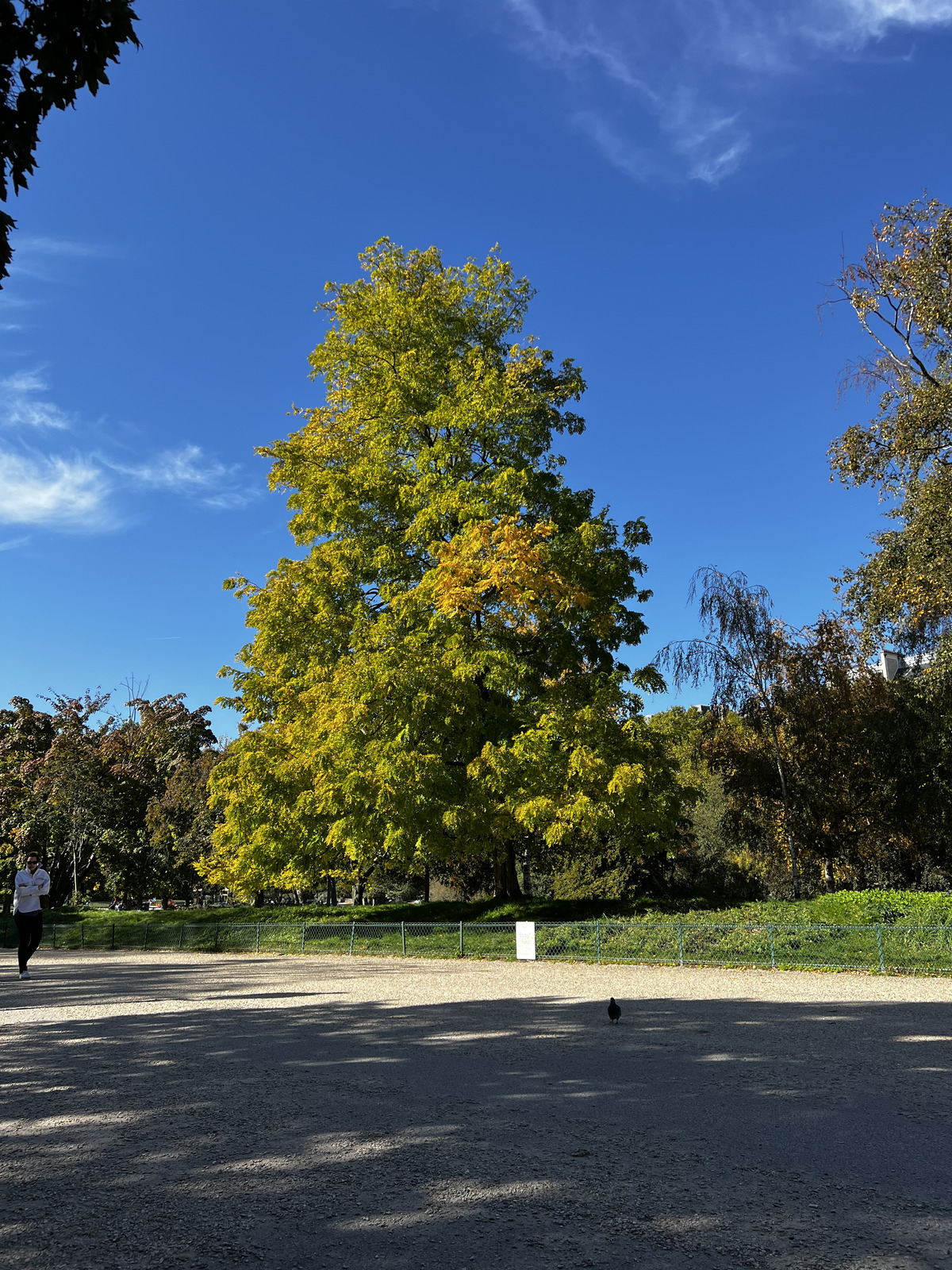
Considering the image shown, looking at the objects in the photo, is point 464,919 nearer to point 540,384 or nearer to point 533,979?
point 533,979

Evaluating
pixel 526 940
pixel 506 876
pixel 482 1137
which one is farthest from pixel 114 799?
pixel 482 1137

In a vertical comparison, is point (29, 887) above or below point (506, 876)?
above

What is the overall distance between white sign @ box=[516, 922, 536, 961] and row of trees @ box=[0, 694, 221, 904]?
756 inches

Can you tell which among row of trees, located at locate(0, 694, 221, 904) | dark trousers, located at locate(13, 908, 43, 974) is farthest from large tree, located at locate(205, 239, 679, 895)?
row of trees, located at locate(0, 694, 221, 904)

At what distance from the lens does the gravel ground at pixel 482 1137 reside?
429 cm

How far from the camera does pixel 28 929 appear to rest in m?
15.4

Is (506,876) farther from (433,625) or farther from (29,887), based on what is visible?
(29,887)

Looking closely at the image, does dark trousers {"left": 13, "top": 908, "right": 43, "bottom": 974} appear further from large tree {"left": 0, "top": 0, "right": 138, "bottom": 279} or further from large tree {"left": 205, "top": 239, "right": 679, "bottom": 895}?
large tree {"left": 0, "top": 0, "right": 138, "bottom": 279}

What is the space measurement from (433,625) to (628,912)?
8.29 m

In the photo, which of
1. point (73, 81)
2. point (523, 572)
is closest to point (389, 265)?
point (523, 572)

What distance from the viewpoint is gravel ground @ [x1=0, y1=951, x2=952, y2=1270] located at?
4.29 meters

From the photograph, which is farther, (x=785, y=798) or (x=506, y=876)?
(x=785, y=798)

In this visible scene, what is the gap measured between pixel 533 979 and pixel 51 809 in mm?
28713

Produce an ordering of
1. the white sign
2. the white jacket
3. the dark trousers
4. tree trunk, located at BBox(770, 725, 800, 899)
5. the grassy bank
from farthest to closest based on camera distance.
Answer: tree trunk, located at BBox(770, 725, 800, 899) → the white sign → the grassy bank → the dark trousers → the white jacket
